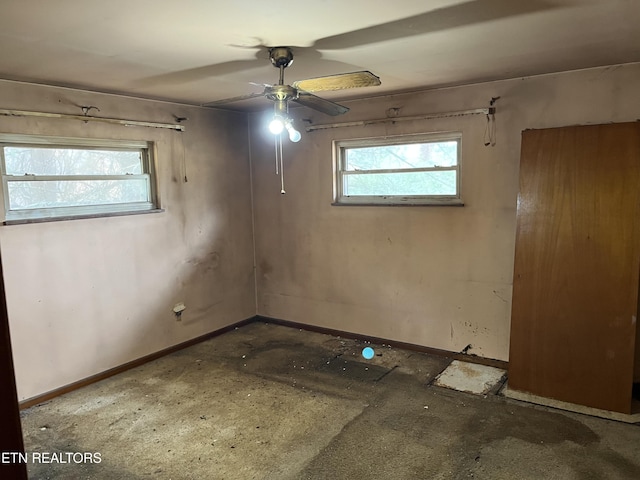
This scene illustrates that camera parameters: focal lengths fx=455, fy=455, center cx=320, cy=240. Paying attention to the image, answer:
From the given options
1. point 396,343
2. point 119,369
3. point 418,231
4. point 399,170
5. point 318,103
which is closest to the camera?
point 318,103

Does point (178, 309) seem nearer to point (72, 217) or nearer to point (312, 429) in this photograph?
point (72, 217)

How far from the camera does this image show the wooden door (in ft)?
9.48

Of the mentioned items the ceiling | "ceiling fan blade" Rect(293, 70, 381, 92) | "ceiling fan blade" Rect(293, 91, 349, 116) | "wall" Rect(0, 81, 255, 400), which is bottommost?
"wall" Rect(0, 81, 255, 400)

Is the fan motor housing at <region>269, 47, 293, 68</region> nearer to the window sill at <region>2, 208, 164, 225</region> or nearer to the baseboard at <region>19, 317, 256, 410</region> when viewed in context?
the window sill at <region>2, 208, 164, 225</region>

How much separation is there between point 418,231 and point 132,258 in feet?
8.33

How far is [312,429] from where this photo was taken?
293cm

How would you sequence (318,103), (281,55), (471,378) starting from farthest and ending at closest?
(471,378)
(318,103)
(281,55)

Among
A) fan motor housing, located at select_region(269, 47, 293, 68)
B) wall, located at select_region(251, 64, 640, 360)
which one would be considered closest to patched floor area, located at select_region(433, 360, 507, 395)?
wall, located at select_region(251, 64, 640, 360)

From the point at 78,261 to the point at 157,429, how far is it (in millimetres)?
1501

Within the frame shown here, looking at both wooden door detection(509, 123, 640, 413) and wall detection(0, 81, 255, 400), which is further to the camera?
wall detection(0, 81, 255, 400)

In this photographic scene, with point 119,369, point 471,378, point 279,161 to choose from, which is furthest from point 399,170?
point 119,369

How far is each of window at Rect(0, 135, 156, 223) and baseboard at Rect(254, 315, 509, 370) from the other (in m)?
1.92

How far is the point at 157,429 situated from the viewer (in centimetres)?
296

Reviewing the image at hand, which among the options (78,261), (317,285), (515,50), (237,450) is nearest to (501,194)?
(515,50)
